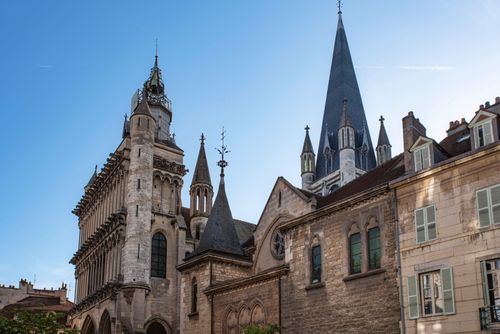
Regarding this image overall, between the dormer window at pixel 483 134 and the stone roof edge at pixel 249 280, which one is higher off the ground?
the dormer window at pixel 483 134

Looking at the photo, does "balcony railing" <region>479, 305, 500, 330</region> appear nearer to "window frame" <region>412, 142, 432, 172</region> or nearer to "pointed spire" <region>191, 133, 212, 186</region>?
"window frame" <region>412, 142, 432, 172</region>

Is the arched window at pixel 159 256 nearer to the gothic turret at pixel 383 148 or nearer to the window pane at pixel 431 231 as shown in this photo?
Result: the window pane at pixel 431 231

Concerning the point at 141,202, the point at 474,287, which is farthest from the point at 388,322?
the point at 141,202

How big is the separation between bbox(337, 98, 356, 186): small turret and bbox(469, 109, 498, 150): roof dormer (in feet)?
143

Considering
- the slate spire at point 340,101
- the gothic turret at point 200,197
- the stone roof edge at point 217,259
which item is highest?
the slate spire at point 340,101

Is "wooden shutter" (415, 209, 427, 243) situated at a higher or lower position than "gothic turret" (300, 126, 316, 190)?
lower

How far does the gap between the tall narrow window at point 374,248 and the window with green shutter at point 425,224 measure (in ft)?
6.37

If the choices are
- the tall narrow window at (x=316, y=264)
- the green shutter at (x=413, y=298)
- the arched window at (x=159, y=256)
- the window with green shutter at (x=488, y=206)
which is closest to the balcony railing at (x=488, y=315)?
the green shutter at (x=413, y=298)

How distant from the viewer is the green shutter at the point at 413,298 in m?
18.3

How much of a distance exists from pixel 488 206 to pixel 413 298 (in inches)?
140

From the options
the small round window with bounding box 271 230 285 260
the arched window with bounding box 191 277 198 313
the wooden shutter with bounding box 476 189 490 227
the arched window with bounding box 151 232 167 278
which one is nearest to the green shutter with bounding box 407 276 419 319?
the wooden shutter with bounding box 476 189 490 227

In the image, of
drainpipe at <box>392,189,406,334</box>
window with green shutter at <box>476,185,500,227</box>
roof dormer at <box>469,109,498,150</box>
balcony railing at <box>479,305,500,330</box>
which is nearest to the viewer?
balcony railing at <box>479,305,500,330</box>

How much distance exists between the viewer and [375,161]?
66125 mm

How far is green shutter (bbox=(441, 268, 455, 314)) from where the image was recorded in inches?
683
